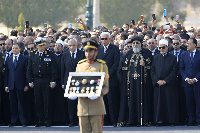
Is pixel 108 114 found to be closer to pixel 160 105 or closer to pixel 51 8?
pixel 160 105

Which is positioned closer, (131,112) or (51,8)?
(131,112)

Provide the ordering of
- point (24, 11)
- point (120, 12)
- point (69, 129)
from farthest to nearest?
1. point (120, 12)
2. point (24, 11)
3. point (69, 129)

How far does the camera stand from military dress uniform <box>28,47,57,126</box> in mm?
17391

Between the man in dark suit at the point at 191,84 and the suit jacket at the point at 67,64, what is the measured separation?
2.71 m

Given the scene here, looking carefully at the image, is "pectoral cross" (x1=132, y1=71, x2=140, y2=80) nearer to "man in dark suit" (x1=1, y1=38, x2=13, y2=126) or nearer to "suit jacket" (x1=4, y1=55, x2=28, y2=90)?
"suit jacket" (x1=4, y1=55, x2=28, y2=90)

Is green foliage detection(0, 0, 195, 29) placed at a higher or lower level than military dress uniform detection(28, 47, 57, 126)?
higher

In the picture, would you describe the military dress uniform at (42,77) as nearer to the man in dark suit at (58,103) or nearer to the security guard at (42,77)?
the security guard at (42,77)

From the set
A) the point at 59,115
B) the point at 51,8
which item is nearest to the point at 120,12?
the point at 51,8

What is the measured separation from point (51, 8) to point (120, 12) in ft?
17.0

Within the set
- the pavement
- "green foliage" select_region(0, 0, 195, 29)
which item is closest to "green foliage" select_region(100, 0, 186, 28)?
"green foliage" select_region(0, 0, 195, 29)

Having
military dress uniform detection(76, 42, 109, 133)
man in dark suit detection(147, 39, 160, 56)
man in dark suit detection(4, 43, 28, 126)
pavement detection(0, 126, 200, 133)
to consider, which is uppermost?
man in dark suit detection(147, 39, 160, 56)

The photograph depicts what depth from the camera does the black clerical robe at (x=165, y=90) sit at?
17.3 meters

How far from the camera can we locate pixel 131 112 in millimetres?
17344

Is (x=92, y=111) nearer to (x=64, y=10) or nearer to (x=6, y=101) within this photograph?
(x=6, y=101)
